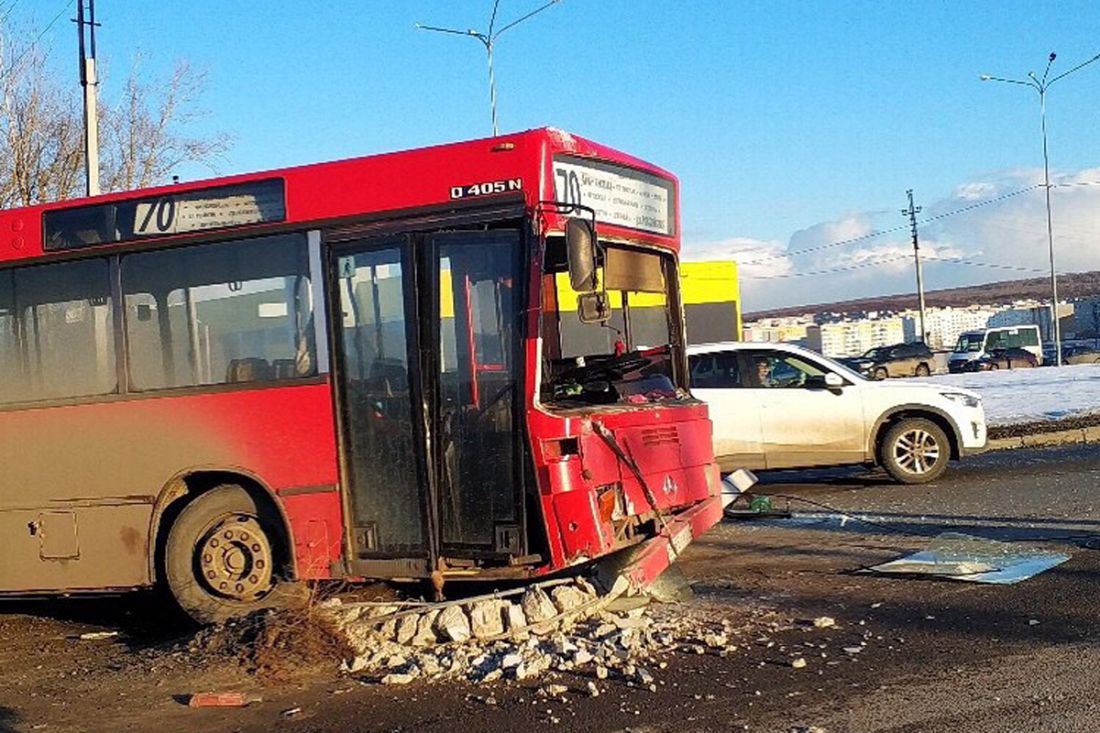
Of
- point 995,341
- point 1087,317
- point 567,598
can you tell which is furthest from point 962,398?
point 1087,317

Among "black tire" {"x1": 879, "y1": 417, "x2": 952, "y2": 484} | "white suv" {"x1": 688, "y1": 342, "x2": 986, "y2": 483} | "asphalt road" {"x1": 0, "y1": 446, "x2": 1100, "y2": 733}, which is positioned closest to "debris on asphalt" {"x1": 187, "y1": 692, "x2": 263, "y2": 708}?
"asphalt road" {"x1": 0, "y1": 446, "x2": 1100, "y2": 733}

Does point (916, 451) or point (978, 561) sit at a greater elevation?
point (916, 451)

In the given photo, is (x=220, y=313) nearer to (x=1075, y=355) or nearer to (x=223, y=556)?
(x=223, y=556)

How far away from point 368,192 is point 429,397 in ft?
4.74

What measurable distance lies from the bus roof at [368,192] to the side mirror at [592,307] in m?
0.67

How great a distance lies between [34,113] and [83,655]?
22.2m

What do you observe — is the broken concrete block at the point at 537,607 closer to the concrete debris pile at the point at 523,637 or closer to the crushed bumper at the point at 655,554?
the concrete debris pile at the point at 523,637

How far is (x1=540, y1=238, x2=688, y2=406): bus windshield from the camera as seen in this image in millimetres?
7719

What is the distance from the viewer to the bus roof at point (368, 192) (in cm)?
769

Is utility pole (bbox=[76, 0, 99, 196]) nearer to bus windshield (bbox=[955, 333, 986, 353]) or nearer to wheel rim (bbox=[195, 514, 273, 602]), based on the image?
wheel rim (bbox=[195, 514, 273, 602])

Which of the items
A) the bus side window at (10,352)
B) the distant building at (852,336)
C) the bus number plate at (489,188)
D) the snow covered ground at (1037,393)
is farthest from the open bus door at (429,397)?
the distant building at (852,336)

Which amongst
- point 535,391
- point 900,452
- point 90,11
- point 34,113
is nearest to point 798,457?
point 900,452

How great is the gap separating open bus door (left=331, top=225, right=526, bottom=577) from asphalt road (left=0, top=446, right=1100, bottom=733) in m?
1.23

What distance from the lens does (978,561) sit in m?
9.05
